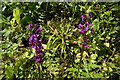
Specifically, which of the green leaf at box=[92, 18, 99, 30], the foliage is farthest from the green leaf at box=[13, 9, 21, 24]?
the green leaf at box=[92, 18, 99, 30]

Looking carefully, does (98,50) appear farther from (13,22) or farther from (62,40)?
(13,22)

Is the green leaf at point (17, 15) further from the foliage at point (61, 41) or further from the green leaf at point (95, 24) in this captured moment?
the green leaf at point (95, 24)

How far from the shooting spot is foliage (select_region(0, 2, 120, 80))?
259 cm

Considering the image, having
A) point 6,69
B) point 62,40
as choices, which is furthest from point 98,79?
point 6,69

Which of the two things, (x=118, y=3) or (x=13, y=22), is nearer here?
(x=13, y=22)

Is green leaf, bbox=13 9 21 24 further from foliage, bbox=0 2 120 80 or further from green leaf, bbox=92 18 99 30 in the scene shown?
green leaf, bbox=92 18 99 30

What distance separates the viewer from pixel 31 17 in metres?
3.19

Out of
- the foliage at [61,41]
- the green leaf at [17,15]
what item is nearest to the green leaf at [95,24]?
the foliage at [61,41]

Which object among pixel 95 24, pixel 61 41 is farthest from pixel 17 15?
pixel 95 24

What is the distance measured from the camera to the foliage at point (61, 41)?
8.50 ft

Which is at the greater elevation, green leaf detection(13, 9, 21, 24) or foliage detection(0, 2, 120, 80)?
green leaf detection(13, 9, 21, 24)

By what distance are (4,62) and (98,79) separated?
146 cm

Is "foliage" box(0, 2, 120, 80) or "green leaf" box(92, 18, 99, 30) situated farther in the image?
"green leaf" box(92, 18, 99, 30)

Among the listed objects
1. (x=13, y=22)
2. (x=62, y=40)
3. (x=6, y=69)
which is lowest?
(x=6, y=69)
